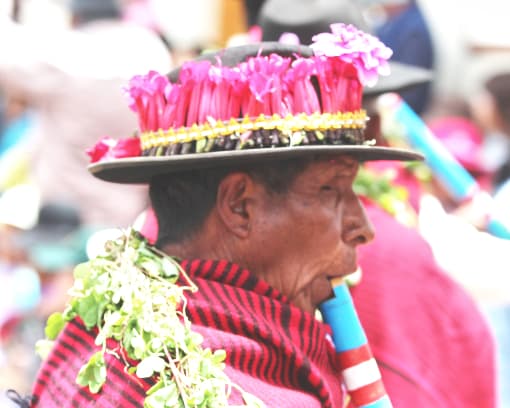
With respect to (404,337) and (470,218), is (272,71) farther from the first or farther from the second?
(470,218)

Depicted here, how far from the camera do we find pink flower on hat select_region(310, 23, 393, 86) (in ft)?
9.75

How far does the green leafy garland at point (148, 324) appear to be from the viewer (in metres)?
2.68

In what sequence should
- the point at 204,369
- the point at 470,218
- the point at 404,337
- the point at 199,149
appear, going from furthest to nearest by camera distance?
the point at 470,218, the point at 404,337, the point at 199,149, the point at 204,369

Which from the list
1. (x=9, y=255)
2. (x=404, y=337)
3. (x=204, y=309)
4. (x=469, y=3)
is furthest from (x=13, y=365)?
(x=469, y=3)

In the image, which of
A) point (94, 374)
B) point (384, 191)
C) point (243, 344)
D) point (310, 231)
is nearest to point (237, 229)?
point (310, 231)

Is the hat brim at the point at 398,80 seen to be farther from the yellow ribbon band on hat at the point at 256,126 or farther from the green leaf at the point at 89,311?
the green leaf at the point at 89,311

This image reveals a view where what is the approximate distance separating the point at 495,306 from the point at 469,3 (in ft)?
11.3

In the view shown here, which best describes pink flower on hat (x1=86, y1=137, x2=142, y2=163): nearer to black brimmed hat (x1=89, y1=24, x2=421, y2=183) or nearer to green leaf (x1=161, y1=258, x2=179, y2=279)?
black brimmed hat (x1=89, y1=24, x2=421, y2=183)

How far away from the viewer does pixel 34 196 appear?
5.62 m

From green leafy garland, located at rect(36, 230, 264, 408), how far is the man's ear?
0.59ft

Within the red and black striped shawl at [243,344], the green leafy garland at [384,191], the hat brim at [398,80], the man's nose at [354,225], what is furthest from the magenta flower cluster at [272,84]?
the green leafy garland at [384,191]

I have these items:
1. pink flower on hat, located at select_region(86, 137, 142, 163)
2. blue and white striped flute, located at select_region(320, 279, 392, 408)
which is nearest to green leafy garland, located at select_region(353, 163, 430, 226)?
blue and white striped flute, located at select_region(320, 279, 392, 408)

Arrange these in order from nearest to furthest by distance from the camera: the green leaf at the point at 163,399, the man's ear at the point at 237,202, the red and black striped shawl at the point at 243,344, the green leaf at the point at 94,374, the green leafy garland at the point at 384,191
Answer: the green leaf at the point at 163,399
the green leaf at the point at 94,374
the red and black striped shawl at the point at 243,344
the man's ear at the point at 237,202
the green leafy garland at the point at 384,191

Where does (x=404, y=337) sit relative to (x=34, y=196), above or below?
below
